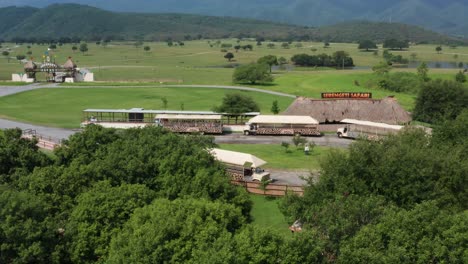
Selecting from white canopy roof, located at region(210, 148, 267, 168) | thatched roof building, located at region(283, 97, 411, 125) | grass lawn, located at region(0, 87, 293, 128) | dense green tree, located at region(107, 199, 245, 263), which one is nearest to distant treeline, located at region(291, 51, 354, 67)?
grass lawn, located at region(0, 87, 293, 128)

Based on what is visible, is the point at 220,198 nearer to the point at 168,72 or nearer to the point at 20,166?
the point at 20,166

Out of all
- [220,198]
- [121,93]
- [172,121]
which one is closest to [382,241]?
[220,198]

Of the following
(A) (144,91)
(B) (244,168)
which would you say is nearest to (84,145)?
(B) (244,168)

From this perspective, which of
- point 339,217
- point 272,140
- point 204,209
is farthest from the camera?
point 272,140

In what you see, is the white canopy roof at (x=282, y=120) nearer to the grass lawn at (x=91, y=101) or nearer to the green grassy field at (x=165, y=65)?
the grass lawn at (x=91, y=101)

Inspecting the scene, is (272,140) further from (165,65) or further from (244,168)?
(165,65)

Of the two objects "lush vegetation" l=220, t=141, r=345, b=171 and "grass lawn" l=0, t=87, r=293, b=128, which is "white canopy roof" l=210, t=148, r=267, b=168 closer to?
"lush vegetation" l=220, t=141, r=345, b=171
